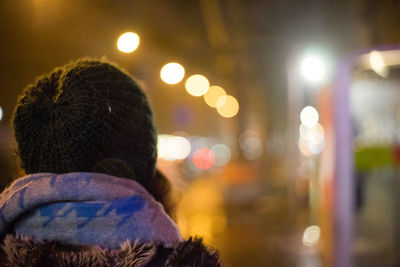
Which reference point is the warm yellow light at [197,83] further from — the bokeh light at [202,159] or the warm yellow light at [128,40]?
the warm yellow light at [128,40]

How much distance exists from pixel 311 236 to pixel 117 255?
30.8ft

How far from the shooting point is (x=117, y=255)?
55.2 inches

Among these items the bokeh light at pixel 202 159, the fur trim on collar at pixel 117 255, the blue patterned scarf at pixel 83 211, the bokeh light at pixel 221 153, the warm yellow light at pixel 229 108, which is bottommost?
the fur trim on collar at pixel 117 255

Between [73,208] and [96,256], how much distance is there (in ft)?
0.56

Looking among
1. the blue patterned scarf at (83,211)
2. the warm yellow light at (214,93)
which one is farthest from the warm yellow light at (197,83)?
the blue patterned scarf at (83,211)

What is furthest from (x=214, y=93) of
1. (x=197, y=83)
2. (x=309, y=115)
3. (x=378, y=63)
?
(x=378, y=63)

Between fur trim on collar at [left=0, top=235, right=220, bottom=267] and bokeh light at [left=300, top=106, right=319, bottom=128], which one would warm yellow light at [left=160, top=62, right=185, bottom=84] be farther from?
fur trim on collar at [left=0, top=235, right=220, bottom=267]

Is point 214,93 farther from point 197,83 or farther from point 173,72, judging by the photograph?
point 173,72

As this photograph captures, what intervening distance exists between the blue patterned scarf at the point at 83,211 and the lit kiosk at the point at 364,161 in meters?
4.55

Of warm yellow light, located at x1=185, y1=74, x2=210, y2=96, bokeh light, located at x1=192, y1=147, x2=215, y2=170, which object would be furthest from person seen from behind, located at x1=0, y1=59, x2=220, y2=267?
bokeh light, located at x1=192, y1=147, x2=215, y2=170

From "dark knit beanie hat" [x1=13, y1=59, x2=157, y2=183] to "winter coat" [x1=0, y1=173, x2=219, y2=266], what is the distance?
7 cm

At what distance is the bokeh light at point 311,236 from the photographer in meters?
9.54

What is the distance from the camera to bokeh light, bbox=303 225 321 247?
9.54m

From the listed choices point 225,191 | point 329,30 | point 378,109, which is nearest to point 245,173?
point 225,191
